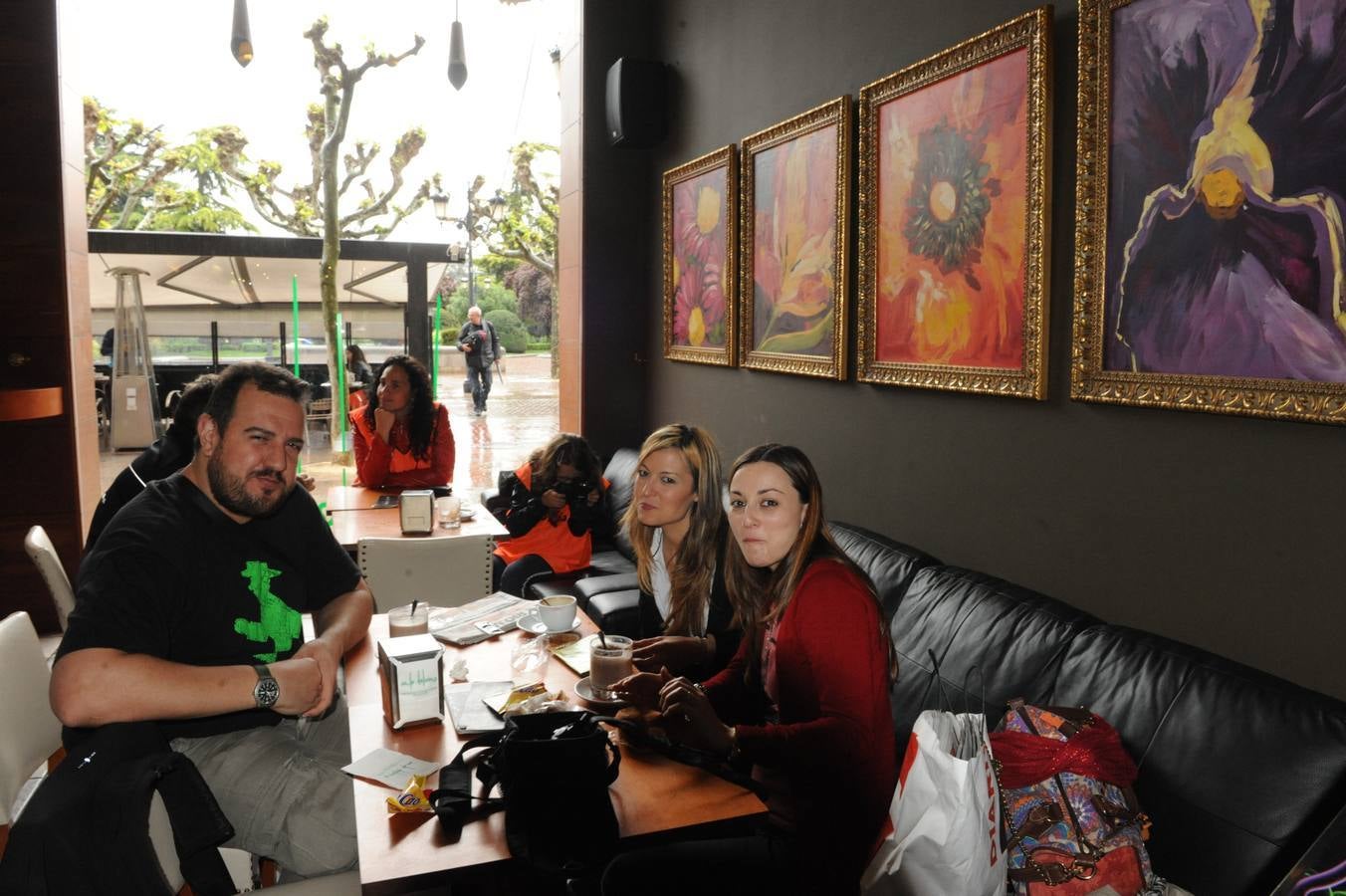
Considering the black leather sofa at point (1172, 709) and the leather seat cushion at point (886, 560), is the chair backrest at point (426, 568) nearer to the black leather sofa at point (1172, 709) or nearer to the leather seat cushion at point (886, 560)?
the leather seat cushion at point (886, 560)

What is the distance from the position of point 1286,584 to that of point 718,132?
12.1 ft

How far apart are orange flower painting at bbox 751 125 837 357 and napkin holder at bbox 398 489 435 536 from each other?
5.78 ft

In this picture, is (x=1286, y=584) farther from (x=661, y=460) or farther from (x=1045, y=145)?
(x=661, y=460)

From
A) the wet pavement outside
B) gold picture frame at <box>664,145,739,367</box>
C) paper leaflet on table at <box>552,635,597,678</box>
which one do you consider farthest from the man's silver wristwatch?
the wet pavement outside

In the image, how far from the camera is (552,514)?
4.44 metres

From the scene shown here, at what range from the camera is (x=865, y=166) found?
133 inches

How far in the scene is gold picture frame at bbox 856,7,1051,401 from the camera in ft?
8.41

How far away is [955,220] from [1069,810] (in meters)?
1.92

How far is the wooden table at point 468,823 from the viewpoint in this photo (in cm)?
129

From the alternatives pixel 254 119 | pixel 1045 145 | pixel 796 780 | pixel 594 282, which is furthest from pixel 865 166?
pixel 254 119

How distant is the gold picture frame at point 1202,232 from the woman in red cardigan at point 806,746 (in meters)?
1.02

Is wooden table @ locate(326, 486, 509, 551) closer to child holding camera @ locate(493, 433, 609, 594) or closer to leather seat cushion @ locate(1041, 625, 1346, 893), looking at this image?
child holding camera @ locate(493, 433, 609, 594)

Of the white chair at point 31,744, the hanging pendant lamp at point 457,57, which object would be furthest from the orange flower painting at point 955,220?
the hanging pendant lamp at point 457,57

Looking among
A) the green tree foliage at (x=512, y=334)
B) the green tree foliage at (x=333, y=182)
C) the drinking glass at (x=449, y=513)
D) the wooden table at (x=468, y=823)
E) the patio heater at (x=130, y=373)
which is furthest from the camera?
the green tree foliage at (x=512, y=334)
